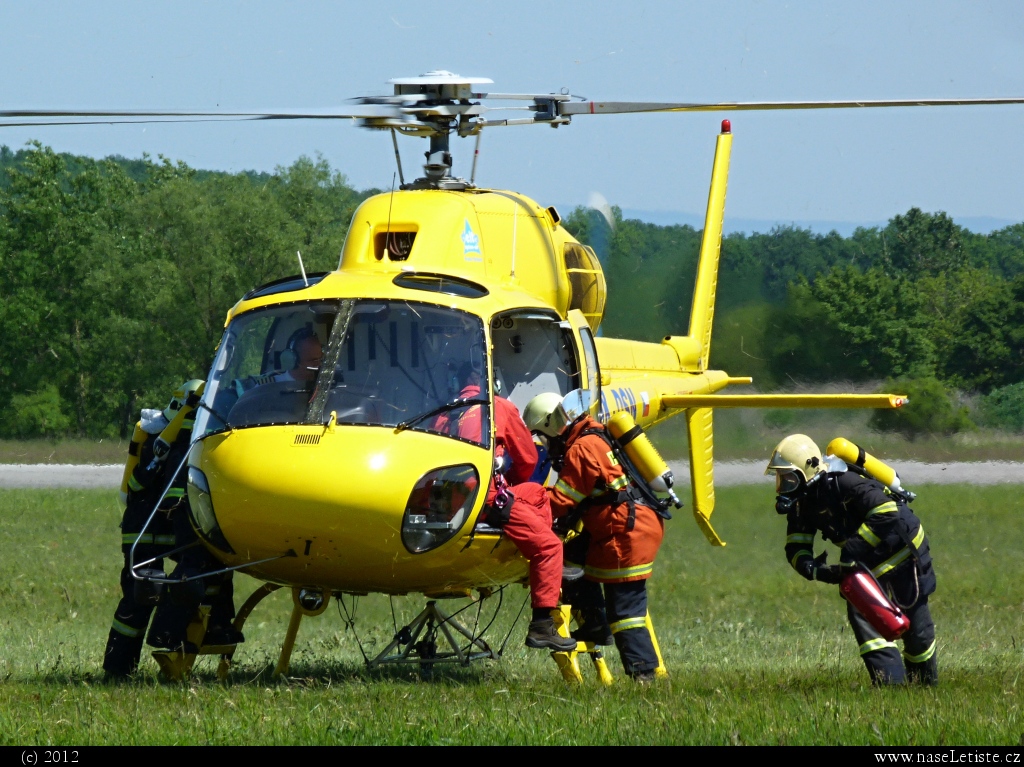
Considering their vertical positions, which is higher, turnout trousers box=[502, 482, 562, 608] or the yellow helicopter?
the yellow helicopter

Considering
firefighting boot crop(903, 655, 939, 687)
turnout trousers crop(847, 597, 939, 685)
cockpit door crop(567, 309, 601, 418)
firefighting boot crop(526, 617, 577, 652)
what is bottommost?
firefighting boot crop(903, 655, 939, 687)

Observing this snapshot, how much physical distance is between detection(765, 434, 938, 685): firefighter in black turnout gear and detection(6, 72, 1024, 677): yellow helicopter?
1076mm

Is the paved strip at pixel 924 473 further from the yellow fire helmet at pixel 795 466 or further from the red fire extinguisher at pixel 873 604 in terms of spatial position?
the red fire extinguisher at pixel 873 604

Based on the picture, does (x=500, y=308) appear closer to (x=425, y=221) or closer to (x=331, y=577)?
(x=425, y=221)

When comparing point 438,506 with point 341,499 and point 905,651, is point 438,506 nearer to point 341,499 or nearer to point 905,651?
point 341,499

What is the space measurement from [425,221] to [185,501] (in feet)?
7.43

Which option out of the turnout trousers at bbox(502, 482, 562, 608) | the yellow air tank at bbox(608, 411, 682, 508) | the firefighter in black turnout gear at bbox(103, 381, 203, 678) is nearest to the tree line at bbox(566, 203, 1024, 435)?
the yellow air tank at bbox(608, 411, 682, 508)

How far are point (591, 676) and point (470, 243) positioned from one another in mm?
2959

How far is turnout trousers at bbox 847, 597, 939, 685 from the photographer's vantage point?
773 centimetres

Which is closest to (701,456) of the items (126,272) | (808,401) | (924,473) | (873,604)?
(808,401)

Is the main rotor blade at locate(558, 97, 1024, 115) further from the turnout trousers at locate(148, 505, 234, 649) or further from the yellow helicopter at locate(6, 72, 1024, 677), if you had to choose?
the turnout trousers at locate(148, 505, 234, 649)

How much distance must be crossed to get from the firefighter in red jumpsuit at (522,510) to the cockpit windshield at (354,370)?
2 cm

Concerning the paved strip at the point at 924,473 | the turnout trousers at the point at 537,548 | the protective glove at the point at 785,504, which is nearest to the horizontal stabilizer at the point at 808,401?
the protective glove at the point at 785,504

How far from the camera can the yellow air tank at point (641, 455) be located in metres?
8.13
